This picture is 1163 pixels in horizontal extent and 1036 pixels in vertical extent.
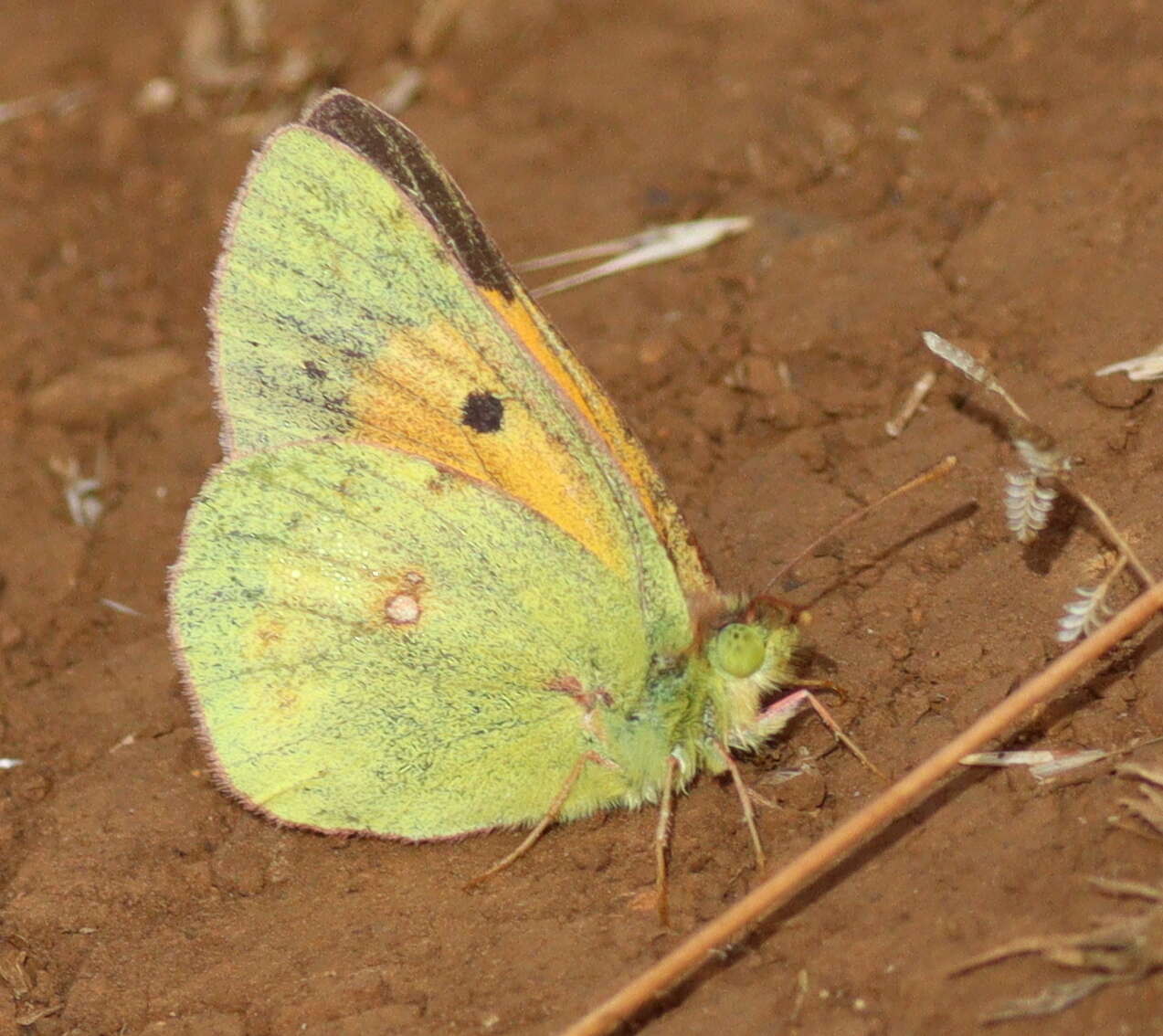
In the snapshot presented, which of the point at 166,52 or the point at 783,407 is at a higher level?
the point at 166,52

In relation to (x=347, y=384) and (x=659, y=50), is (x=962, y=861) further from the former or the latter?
(x=659, y=50)

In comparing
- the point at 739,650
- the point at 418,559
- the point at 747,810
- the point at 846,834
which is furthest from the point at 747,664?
the point at 418,559

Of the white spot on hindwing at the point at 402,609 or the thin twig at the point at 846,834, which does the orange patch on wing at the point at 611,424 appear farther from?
the thin twig at the point at 846,834

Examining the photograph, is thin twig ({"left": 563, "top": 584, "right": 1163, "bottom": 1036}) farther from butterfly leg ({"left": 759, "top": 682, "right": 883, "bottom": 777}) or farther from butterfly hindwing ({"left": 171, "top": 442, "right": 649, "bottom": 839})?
butterfly hindwing ({"left": 171, "top": 442, "right": 649, "bottom": 839})

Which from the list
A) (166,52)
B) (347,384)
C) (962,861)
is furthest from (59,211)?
(962,861)

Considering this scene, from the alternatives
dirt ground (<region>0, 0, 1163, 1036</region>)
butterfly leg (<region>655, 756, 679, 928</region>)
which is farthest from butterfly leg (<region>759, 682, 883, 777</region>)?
butterfly leg (<region>655, 756, 679, 928</region>)

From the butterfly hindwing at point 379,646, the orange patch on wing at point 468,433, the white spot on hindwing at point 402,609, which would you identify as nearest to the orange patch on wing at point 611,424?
the orange patch on wing at point 468,433
